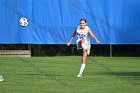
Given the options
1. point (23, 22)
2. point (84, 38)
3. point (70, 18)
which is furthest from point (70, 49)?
point (84, 38)

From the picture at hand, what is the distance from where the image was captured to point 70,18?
2631 centimetres

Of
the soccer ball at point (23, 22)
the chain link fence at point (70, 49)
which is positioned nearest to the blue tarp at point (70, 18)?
A: the soccer ball at point (23, 22)

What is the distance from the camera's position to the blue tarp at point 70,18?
26.2 m

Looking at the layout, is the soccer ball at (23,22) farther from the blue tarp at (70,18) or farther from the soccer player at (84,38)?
the soccer player at (84,38)

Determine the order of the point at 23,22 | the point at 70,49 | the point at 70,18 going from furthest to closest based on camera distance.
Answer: the point at 70,49, the point at 70,18, the point at 23,22

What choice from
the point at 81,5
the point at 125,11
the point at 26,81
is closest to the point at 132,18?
the point at 125,11

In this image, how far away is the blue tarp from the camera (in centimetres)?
Result: 2619

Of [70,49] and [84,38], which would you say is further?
[70,49]

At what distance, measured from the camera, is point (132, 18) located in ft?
86.6

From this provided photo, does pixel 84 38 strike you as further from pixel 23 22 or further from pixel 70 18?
pixel 70 18

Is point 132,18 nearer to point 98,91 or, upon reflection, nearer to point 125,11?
point 125,11

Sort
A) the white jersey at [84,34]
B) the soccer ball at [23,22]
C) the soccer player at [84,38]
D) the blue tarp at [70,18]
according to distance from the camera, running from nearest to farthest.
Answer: the soccer player at [84,38], the white jersey at [84,34], the soccer ball at [23,22], the blue tarp at [70,18]

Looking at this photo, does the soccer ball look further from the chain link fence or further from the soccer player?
the soccer player

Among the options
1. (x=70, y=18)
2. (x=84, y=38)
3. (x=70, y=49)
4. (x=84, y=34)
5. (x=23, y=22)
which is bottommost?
(x=70, y=49)
